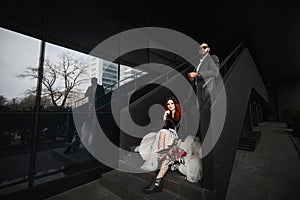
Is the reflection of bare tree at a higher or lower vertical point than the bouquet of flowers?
higher

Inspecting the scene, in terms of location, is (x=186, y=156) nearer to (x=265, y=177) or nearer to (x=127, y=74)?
(x=265, y=177)

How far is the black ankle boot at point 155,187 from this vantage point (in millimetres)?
1910

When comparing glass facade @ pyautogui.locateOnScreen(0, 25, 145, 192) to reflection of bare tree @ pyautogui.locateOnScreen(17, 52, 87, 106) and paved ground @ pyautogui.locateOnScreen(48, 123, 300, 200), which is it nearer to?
reflection of bare tree @ pyautogui.locateOnScreen(17, 52, 87, 106)

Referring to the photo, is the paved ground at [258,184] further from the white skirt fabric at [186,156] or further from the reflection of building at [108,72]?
the reflection of building at [108,72]

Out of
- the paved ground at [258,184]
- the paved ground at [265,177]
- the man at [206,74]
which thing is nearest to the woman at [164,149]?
the man at [206,74]

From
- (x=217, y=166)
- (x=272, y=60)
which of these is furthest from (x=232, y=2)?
(x=272, y=60)

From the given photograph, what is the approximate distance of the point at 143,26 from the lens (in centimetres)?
459

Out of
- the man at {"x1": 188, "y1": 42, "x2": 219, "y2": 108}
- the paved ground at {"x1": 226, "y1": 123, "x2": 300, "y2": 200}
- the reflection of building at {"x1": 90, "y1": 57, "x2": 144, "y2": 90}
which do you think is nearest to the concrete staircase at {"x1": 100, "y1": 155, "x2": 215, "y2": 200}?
the paved ground at {"x1": 226, "y1": 123, "x2": 300, "y2": 200}

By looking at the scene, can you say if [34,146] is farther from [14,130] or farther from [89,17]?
[89,17]

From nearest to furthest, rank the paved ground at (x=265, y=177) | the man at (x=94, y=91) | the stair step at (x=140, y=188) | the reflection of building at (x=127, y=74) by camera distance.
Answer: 1. the stair step at (x=140, y=188)
2. the paved ground at (x=265, y=177)
3. the man at (x=94, y=91)
4. the reflection of building at (x=127, y=74)

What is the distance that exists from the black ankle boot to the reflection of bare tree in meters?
1.94

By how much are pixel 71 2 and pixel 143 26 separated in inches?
85.7

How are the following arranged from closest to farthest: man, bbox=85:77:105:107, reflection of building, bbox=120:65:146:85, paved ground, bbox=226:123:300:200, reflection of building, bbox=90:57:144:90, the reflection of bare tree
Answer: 1. paved ground, bbox=226:123:300:200
2. the reflection of bare tree
3. man, bbox=85:77:105:107
4. reflection of building, bbox=90:57:144:90
5. reflection of building, bbox=120:65:146:85

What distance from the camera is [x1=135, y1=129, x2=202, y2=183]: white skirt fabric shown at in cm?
194
